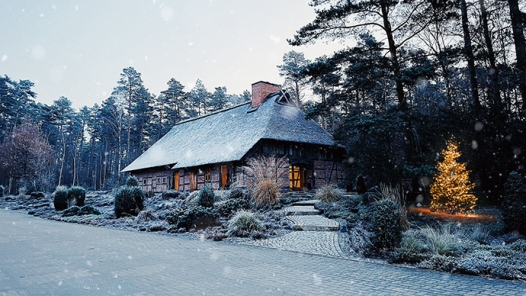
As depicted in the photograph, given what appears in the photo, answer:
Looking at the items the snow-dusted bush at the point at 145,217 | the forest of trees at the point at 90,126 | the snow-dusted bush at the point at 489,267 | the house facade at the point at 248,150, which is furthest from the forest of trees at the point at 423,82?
the forest of trees at the point at 90,126

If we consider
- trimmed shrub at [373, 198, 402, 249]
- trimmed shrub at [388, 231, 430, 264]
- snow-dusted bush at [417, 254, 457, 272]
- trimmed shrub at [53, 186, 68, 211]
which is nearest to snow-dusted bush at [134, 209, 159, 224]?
trimmed shrub at [53, 186, 68, 211]

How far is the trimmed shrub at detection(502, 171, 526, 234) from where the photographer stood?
8.62 m

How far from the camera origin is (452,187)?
11.5m

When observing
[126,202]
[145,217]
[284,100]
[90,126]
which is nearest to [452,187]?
[145,217]

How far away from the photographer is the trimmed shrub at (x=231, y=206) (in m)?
12.4

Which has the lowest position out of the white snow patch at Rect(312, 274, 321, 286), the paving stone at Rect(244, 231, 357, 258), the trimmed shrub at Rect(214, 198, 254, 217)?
the paving stone at Rect(244, 231, 357, 258)

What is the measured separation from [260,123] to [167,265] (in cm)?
1636

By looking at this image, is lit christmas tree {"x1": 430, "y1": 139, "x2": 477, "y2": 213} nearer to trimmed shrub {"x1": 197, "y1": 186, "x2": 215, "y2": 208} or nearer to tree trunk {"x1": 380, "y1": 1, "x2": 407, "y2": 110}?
tree trunk {"x1": 380, "y1": 1, "x2": 407, "y2": 110}

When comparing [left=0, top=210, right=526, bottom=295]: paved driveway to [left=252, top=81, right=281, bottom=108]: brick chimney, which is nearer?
[left=0, top=210, right=526, bottom=295]: paved driveway

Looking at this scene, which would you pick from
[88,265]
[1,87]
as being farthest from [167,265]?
[1,87]

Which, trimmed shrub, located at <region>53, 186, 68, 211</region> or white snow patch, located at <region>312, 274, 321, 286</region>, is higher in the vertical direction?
trimmed shrub, located at <region>53, 186, 68, 211</region>

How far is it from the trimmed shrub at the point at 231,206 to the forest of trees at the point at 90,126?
94.5ft

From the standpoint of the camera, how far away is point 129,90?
4225 centimetres

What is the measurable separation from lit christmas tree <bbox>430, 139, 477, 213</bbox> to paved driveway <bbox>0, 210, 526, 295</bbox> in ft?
25.4
